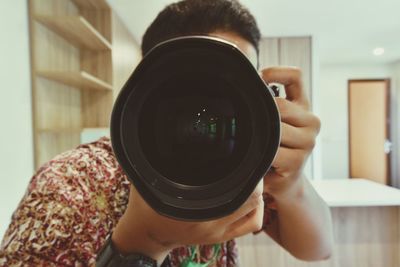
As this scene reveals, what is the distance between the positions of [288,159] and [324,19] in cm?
247

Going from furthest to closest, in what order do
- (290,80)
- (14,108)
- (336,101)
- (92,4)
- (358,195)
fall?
(336,101) → (92,4) → (358,195) → (14,108) → (290,80)

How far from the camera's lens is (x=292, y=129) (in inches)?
16.3

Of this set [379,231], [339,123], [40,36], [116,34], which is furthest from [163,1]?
[339,123]

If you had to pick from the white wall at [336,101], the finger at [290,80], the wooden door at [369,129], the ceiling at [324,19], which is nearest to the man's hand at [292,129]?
the finger at [290,80]

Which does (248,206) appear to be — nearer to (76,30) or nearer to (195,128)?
(195,128)

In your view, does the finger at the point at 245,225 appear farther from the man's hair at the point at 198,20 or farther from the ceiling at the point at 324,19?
the ceiling at the point at 324,19

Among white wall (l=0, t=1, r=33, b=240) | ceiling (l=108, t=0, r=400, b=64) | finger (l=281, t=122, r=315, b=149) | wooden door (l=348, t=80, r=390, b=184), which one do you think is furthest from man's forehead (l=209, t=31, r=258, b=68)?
wooden door (l=348, t=80, r=390, b=184)

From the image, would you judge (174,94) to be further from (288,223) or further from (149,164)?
(288,223)

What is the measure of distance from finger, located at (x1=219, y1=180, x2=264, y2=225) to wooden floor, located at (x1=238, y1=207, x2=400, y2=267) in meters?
1.25

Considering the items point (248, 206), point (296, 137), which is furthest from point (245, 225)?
point (296, 137)

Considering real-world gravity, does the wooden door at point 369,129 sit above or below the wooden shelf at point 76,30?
below

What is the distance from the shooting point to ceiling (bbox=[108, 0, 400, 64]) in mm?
2168

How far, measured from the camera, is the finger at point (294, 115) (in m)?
0.41

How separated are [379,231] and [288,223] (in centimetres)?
121
